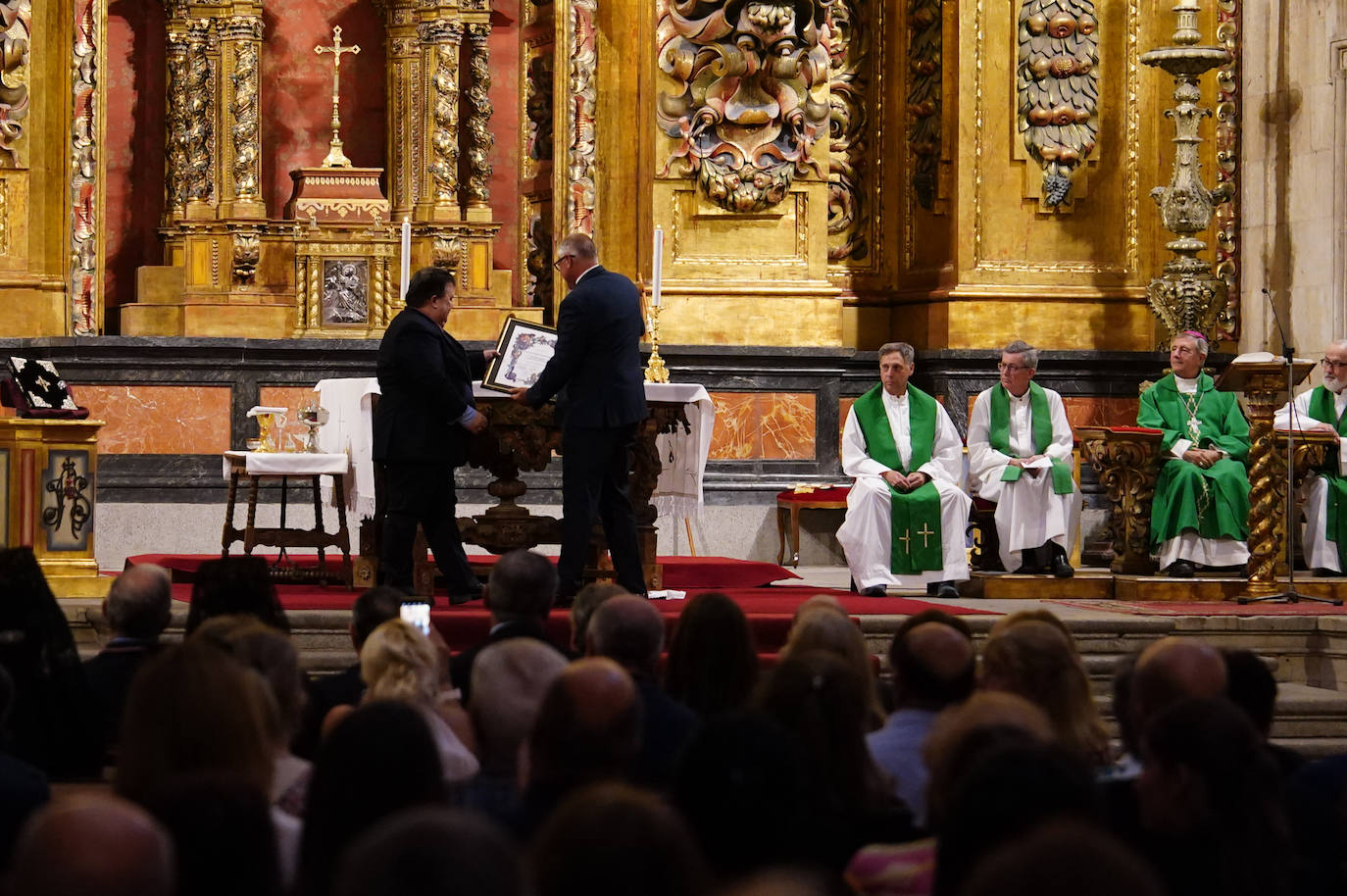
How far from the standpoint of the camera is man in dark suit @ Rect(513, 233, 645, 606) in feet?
26.2

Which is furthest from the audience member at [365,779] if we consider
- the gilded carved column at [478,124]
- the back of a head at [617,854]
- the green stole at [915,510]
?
the gilded carved column at [478,124]

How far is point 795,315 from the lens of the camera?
39.5 ft

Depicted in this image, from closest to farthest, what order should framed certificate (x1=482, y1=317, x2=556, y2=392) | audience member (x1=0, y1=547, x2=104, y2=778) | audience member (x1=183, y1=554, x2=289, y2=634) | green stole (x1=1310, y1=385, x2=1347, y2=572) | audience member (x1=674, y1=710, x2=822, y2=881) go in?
audience member (x1=674, y1=710, x2=822, y2=881), audience member (x1=0, y1=547, x2=104, y2=778), audience member (x1=183, y1=554, x2=289, y2=634), framed certificate (x1=482, y1=317, x2=556, y2=392), green stole (x1=1310, y1=385, x2=1347, y2=572)

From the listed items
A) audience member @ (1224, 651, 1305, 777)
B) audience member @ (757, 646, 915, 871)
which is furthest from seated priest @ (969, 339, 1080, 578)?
audience member @ (757, 646, 915, 871)

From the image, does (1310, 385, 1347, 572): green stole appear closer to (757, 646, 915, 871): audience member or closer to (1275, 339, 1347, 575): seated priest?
(1275, 339, 1347, 575): seated priest

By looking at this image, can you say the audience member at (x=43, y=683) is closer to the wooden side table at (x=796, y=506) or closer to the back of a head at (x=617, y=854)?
the back of a head at (x=617, y=854)

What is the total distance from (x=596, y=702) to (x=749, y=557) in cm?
819

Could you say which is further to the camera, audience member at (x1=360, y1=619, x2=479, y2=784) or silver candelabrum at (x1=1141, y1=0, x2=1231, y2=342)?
silver candelabrum at (x1=1141, y1=0, x2=1231, y2=342)

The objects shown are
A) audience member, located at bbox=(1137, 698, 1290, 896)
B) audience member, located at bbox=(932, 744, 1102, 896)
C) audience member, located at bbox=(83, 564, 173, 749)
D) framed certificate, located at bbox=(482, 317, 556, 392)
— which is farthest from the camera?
framed certificate, located at bbox=(482, 317, 556, 392)

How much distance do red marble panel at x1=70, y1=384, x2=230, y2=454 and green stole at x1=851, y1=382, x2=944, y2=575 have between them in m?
4.14

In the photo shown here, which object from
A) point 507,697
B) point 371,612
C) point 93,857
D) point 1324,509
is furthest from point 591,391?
point 93,857

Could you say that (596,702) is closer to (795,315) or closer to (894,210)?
(795,315)

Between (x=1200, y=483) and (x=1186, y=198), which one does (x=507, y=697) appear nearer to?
(x=1200, y=483)

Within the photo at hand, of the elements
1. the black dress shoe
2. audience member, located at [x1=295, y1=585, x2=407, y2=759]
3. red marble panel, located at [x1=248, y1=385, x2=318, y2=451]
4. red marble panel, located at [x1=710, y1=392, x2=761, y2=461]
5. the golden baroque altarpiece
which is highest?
the golden baroque altarpiece
